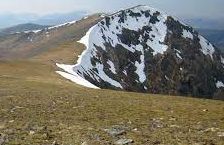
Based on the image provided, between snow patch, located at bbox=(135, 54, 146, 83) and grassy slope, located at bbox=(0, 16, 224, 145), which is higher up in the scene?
snow patch, located at bbox=(135, 54, 146, 83)

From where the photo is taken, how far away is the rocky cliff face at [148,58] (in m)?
143

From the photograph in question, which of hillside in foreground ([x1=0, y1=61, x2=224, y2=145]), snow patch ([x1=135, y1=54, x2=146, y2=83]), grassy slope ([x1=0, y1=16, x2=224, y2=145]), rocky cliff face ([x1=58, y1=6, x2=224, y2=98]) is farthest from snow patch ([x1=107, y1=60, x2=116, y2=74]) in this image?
hillside in foreground ([x1=0, y1=61, x2=224, y2=145])

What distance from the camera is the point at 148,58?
169000mm

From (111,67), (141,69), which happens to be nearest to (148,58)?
(141,69)

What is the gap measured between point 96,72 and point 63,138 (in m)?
96.4

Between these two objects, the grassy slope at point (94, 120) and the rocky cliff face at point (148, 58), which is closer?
the grassy slope at point (94, 120)

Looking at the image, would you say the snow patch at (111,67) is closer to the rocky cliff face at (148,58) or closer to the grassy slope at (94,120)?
the rocky cliff face at (148,58)

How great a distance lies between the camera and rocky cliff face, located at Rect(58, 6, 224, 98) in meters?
143

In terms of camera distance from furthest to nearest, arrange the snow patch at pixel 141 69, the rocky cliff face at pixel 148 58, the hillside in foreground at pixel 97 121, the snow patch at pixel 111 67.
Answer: the snow patch at pixel 141 69 → the rocky cliff face at pixel 148 58 → the snow patch at pixel 111 67 → the hillside in foreground at pixel 97 121

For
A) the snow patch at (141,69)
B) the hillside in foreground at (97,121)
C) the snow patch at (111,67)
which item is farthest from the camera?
the snow patch at (141,69)

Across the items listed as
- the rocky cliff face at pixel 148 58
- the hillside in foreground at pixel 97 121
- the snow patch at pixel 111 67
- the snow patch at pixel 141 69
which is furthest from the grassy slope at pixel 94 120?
the snow patch at pixel 141 69

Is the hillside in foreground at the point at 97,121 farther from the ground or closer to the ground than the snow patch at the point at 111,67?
closer to the ground

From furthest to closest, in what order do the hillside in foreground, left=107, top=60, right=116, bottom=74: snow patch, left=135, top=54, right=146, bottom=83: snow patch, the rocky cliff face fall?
left=135, top=54, right=146, bottom=83: snow patch → the rocky cliff face → left=107, top=60, right=116, bottom=74: snow patch → the hillside in foreground

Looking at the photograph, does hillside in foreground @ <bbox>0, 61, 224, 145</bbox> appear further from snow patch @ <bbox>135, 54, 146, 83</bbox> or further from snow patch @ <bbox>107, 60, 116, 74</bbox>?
snow patch @ <bbox>135, 54, 146, 83</bbox>
